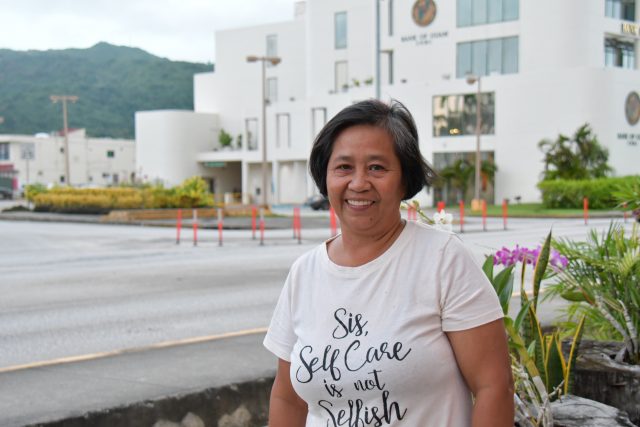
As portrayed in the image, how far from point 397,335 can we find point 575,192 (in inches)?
1648

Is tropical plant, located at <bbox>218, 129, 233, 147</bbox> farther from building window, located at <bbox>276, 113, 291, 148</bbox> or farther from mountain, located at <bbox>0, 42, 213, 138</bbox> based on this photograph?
mountain, located at <bbox>0, 42, 213, 138</bbox>

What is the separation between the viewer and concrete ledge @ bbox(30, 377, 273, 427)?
483 centimetres

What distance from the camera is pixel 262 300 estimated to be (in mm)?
11656

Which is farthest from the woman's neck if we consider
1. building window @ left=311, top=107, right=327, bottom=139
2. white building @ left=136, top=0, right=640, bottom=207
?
building window @ left=311, top=107, right=327, bottom=139

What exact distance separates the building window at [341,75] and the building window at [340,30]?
1.27m

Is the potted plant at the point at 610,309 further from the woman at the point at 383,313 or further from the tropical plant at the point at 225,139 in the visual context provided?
the tropical plant at the point at 225,139

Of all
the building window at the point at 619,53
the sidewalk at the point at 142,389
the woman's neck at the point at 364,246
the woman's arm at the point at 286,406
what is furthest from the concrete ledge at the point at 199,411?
the building window at the point at 619,53

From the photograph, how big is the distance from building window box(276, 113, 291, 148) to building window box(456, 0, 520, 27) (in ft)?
57.6

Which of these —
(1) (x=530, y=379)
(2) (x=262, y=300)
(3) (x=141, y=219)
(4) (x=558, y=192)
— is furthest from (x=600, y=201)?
(1) (x=530, y=379)

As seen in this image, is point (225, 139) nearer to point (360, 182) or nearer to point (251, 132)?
point (251, 132)

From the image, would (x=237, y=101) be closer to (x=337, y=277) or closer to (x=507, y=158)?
(x=507, y=158)

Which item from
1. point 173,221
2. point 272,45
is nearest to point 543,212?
point 173,221

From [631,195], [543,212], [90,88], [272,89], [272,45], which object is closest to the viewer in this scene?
[631,195]

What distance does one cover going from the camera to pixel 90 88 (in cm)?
17075
